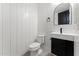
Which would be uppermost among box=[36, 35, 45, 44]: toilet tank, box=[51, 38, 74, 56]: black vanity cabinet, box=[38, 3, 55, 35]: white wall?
box=[38, 3, 55, 35]: white wall

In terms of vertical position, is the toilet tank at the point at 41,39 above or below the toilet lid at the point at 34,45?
above

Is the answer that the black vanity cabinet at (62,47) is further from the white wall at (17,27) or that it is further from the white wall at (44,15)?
the white wall at (17,27)

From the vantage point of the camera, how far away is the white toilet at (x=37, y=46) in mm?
1783

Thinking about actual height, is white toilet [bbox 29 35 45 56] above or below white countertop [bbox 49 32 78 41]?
below

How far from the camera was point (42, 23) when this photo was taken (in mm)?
1808

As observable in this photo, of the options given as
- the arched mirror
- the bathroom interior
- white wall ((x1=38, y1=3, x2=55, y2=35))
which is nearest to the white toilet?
the bathroom interior

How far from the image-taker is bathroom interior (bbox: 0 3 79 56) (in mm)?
1775

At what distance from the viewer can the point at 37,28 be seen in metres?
1.80

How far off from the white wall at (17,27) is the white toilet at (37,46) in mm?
71

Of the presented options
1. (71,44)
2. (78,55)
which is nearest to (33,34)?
(71,44)

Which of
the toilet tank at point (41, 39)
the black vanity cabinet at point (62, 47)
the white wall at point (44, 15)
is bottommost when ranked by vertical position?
the black vanity cabinet at point (62, 47)

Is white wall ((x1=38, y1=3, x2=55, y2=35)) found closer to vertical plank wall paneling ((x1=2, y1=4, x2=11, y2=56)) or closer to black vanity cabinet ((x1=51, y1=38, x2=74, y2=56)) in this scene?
black vanity cabinet ((x1=51, y1=38, x2=74, y2=56))

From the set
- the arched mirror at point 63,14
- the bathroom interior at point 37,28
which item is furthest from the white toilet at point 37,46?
the arched mirror at point 63,14

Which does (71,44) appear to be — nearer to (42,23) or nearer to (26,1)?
(42,23)
